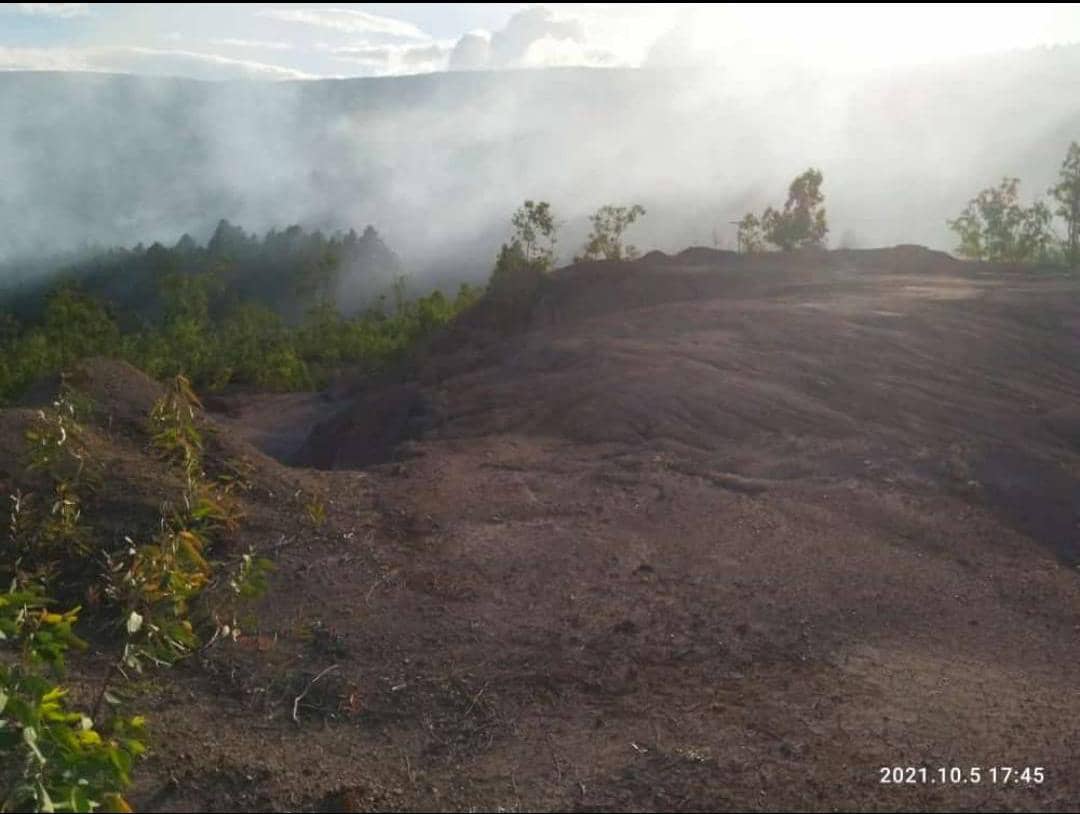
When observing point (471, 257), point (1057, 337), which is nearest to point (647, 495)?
point (1057, 337)

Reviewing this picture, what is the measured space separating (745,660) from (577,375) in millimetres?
7381

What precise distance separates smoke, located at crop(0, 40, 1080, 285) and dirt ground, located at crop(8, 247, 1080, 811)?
38.6m

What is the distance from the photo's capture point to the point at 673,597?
6555mm

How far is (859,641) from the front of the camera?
19.8 feet

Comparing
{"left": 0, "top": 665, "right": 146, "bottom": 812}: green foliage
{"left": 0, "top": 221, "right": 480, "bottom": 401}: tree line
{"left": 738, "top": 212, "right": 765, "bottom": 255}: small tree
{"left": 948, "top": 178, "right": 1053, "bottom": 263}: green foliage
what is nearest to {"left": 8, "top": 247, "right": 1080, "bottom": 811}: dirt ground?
{"left": 0, "top": 665, "right": 146, "bottom": 812}: green foliage

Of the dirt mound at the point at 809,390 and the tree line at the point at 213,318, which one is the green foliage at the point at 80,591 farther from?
the tree line at the point at 213,318

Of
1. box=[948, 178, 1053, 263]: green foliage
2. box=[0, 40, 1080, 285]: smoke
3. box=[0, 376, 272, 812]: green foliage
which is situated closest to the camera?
box=[0, 376, 272, 812]: green foliage

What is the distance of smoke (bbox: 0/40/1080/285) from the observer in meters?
61.2

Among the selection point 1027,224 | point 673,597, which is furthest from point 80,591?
point 1027,224

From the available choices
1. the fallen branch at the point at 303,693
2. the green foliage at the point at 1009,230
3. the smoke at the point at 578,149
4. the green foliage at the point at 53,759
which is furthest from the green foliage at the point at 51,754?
the smoke at the point at 578,149
